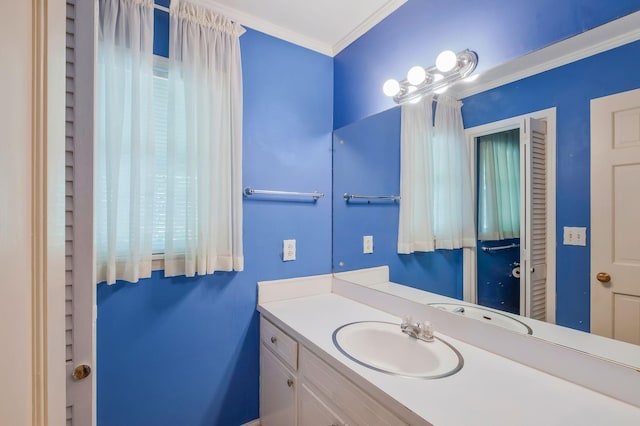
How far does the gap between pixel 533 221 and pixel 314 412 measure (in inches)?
45.9

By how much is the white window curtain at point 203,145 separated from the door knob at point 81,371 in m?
0.72

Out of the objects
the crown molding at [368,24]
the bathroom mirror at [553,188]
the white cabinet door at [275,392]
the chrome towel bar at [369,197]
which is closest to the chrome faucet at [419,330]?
the bathroom mirror at [553,188]

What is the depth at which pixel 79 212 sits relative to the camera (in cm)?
72

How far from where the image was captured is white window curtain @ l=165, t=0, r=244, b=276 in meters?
1.44

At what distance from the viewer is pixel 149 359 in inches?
56.4

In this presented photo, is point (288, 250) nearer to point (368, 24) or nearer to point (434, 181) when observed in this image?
point (434, 181)

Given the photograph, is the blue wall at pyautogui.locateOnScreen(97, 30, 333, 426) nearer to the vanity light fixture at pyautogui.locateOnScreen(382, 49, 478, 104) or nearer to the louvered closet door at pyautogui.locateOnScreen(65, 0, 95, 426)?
the vanity light fixture at pyautogui.locateOnScreen(382, 49, 478, 104)

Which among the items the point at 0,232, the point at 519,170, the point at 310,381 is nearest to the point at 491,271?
the point at 519,170

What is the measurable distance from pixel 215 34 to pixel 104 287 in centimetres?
138

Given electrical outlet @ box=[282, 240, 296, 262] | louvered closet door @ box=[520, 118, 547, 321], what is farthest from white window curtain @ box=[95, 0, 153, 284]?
louvered closet door @ box=[520, 118, 547, 321]

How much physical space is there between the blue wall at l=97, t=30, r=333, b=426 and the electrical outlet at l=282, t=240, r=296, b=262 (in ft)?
0.11

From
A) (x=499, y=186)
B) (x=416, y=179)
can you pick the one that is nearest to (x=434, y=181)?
(x=416, y=179)

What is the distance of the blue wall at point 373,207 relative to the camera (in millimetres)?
1574

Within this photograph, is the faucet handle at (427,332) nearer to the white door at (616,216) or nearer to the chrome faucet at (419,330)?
the chrome faucet at (419,330)
